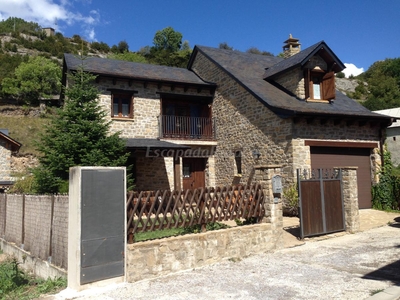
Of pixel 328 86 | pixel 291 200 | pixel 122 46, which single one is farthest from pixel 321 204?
pixel 122 46

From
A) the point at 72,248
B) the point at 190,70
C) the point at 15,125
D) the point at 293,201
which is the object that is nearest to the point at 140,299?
the point at 72,248

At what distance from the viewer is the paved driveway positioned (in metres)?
4.80

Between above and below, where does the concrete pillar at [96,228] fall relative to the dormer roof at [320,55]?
below

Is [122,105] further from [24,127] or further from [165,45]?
[165,45]

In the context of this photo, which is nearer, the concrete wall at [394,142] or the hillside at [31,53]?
the hillside at [31,53]

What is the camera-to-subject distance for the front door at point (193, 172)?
1750 centimetres

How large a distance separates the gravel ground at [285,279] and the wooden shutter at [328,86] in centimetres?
855

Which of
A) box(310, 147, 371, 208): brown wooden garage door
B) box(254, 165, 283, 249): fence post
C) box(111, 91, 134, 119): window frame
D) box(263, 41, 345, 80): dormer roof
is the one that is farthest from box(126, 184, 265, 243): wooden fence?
box(111, 91, 134, 119): window frame

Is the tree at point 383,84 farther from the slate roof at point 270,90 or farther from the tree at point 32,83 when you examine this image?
the tree at point 32,83

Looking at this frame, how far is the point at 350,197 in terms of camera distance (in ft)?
30.2

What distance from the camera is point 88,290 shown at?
4.99m

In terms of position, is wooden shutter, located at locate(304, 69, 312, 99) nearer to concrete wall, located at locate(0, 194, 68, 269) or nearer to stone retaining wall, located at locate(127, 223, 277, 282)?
stone retaining wall, located at locate(127, 223, 277, 282)

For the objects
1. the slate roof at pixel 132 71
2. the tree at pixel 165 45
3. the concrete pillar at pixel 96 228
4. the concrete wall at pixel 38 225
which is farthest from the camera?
the tree at pixel 165 45

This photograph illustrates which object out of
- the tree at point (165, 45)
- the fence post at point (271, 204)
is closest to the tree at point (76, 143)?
the fence post at point (271, 204)
